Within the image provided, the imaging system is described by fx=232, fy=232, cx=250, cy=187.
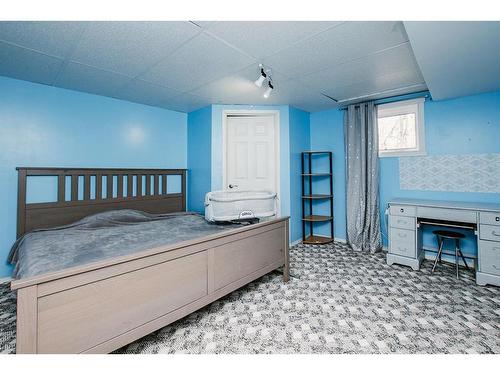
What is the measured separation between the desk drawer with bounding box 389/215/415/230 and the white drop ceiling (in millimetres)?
1705

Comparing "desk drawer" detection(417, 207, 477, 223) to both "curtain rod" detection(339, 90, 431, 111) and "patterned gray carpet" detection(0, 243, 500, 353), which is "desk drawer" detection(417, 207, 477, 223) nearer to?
"patterned gray carpet" detection(0, 243, 500, 353)

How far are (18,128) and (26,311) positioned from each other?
2565 millimetres

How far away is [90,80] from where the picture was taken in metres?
2.69

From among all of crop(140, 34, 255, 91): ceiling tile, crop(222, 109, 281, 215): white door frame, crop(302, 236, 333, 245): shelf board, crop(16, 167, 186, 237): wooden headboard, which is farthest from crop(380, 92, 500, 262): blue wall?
crop(16, 167, 186, 237): wooden headboard

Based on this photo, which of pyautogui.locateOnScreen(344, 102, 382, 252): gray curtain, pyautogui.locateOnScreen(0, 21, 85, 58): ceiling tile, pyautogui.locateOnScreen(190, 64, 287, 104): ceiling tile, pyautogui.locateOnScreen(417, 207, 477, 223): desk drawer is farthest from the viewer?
pyautogui.locateOnScreen(344, 102, 382, 252): gray curtain

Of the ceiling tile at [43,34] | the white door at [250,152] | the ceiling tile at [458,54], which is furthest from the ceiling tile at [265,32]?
the white door at [250,152]

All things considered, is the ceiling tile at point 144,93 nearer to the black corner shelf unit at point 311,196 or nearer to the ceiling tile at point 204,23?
the ceiling tile at point 204,23

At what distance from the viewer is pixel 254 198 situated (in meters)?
2.21

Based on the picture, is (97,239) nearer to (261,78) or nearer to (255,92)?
(261,78)

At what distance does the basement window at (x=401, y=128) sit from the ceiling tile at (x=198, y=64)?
244 centimetres

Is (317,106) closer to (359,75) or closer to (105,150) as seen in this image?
(359,75)

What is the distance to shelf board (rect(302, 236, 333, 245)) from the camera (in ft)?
12.7

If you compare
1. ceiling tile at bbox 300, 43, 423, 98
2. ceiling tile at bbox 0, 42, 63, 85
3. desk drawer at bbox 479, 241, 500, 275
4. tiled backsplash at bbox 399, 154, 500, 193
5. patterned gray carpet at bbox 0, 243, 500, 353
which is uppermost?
ceiling tile at bbox 300, 43, 423, 98

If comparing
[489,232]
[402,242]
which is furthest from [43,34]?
[489,232]
